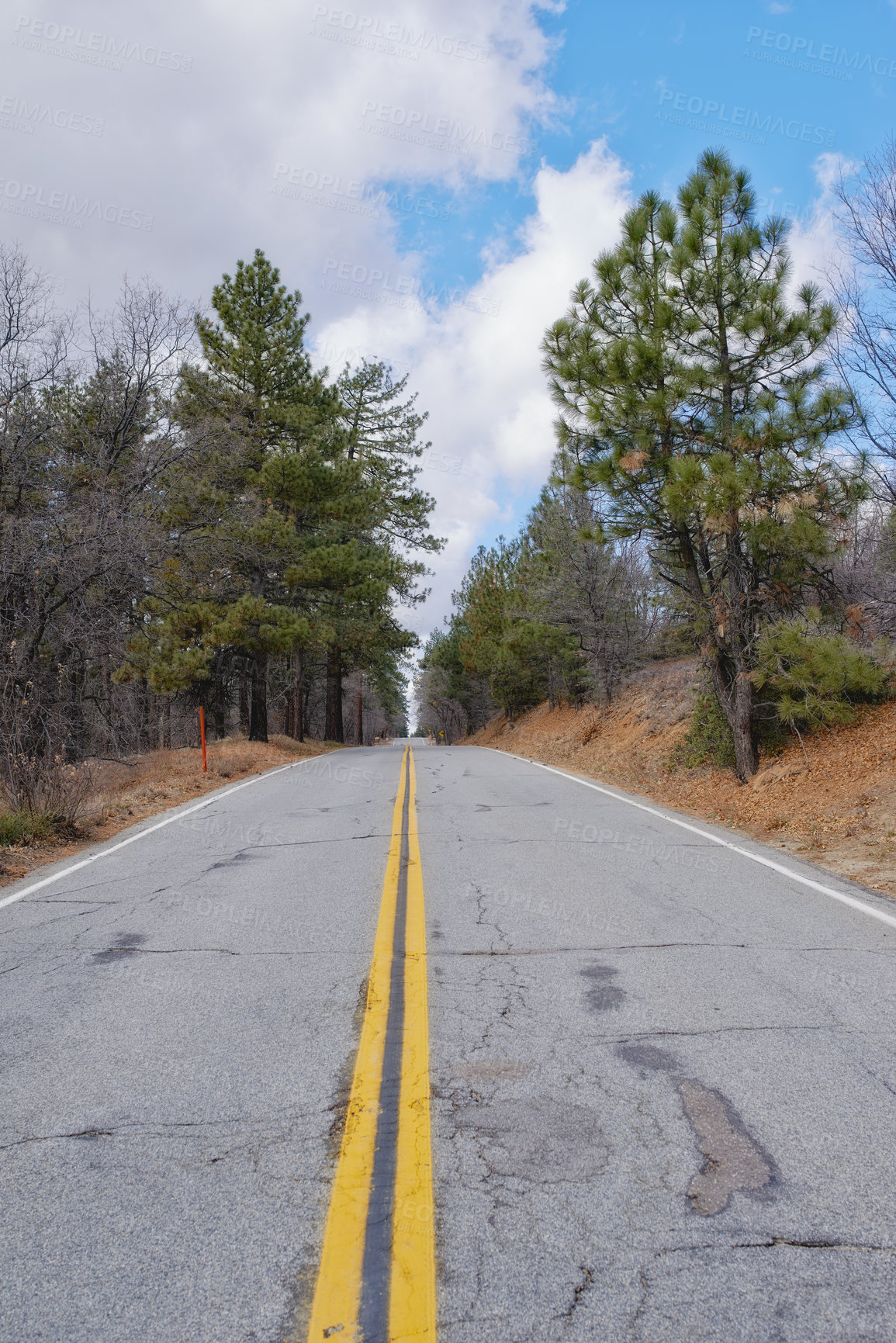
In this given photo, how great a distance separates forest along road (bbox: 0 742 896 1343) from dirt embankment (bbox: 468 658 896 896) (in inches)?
92.9

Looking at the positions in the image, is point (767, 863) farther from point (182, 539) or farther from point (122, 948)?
point (182, 539)

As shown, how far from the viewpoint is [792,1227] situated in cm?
232

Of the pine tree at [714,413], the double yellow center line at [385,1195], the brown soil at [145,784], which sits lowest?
the double yellow center line at [385,1195]

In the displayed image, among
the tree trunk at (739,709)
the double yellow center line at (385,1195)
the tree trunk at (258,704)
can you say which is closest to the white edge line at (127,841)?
the double yellow center line at (385,1195)

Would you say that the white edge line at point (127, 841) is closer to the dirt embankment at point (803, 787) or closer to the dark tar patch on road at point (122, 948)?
the dark tar patch on road at point (122, 948)

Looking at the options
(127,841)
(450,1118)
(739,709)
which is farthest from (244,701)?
(450,1118)

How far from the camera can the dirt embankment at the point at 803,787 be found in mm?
8320

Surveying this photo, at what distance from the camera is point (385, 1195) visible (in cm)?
250

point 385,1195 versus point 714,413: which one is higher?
point 714,413

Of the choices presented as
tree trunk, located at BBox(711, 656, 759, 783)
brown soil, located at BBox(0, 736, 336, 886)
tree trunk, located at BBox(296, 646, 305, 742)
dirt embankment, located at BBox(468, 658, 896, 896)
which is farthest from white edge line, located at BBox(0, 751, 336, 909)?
tree trunk, located at BBox(296, 646, 305, 742)

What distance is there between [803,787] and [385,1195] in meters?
9.99

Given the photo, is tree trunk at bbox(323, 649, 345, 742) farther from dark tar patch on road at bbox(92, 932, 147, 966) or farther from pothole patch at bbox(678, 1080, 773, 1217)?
pothole patch at bbox(678, 1080, 773, 1217)

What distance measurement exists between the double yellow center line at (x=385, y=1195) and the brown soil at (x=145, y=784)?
518cm

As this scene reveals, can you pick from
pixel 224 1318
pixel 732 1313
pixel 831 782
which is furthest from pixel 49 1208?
pixel 831 782
